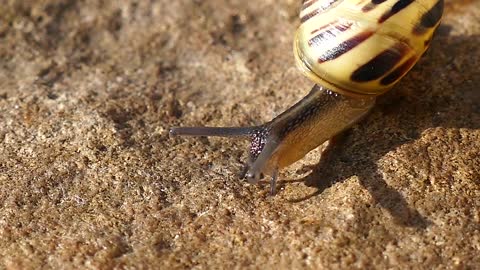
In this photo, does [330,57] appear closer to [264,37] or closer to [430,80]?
[430,80]

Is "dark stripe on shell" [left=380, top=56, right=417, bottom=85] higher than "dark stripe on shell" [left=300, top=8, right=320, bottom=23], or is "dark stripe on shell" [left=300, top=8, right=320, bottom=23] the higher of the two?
"dark stripe on shell" [left=300, top=8, right=320, bottom=23]

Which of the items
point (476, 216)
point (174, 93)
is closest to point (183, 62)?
point (174, 93)

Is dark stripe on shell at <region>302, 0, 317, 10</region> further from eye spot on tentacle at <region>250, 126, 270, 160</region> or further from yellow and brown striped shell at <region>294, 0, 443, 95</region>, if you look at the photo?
eye spot on tentacle at <region>250, 126, 270, 160</region>

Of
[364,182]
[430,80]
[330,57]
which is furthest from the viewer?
[430,80]

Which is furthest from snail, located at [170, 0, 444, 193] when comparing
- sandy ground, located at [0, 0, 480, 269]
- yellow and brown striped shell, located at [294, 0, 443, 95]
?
sandy ground, located at [0, 0, 480, 269]

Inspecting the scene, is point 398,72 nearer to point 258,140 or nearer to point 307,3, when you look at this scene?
point 307,3

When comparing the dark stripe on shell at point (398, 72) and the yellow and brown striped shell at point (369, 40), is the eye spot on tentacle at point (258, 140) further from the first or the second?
the dark stripe on shell at point (398, 72)
